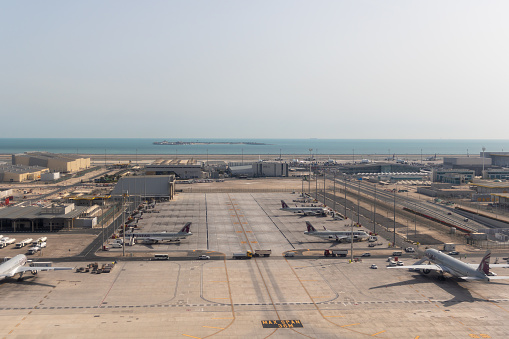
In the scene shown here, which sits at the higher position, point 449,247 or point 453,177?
point 453,177

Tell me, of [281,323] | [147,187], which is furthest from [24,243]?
[147,187]

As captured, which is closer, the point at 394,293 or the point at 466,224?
the point at 394,293

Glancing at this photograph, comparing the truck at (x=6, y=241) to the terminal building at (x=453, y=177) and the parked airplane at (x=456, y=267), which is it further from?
the terminal building at (x=453, y=177)

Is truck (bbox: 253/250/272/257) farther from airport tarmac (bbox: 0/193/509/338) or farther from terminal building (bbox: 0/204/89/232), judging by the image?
terminal building (bbox: 0/204/89/232)

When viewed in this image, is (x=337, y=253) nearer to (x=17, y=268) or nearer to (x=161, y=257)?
(x=161, y=257)

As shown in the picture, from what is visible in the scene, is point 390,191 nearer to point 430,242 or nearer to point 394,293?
point 430,242

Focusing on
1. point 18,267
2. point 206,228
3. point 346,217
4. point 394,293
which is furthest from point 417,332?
point 346,217
